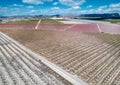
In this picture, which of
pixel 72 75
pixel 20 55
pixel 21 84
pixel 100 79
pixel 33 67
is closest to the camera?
pixel 21 84

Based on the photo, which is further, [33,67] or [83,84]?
[33,67]

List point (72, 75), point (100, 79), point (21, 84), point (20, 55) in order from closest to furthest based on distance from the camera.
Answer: point (21, 84) < point (100, 79) < point (72, 75) < point (20, 55)

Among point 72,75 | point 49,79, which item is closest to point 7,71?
point 49,79

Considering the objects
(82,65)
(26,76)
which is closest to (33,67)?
(26,76)

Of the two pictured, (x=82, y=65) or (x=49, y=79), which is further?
(x=82, y=65)

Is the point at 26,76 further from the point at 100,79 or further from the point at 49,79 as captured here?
the point at 100,79

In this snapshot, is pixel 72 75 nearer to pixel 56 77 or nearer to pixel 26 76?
pixel 56 77

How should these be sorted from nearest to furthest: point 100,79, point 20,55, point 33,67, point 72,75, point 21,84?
point 21,84, point 100,79, point 72,75, point 33,67, point 20,55
